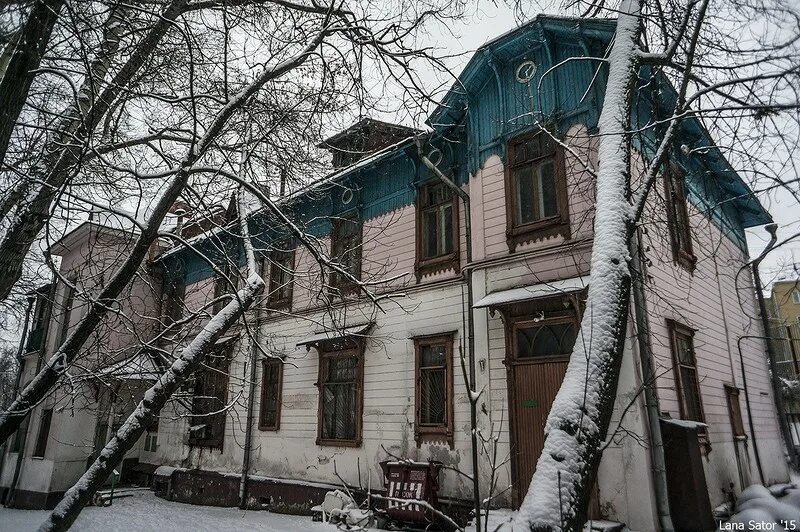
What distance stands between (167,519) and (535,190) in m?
10.4

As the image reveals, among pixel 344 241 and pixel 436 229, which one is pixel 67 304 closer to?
pixel 344 241

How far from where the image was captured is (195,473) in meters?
14.1

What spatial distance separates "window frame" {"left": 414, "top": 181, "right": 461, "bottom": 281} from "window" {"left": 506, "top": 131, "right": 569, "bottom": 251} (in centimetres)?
139

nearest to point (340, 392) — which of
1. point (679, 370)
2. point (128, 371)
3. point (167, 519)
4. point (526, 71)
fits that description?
point (167, 519)

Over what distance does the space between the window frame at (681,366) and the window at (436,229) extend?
4010 mm

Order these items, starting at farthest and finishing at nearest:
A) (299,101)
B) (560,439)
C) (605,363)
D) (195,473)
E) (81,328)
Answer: (195,473) < (299,101) < (81,328) < (605,363) < (560,439)

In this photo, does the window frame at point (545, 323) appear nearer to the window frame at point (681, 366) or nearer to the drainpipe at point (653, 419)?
the drainpipe at point (653, 419)

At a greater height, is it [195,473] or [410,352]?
[410,352]

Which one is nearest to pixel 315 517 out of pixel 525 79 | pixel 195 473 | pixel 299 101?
pixel 195 473

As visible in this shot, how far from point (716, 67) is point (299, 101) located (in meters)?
4.27

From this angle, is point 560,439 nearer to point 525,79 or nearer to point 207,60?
point 207,60

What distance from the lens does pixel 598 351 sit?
3793mm


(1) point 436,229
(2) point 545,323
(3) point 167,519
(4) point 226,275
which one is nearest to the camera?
(4) point 226,275

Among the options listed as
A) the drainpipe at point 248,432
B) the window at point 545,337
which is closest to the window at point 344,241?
the drainpipe at point 248,432
